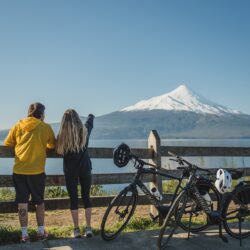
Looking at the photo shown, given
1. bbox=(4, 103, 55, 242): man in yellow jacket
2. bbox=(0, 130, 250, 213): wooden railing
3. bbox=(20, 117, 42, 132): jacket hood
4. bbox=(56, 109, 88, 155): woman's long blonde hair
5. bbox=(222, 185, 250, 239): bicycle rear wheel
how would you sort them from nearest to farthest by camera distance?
bbox=(4, 103, 55, 242): man in yellow jacket
bbox=(20, 117, 42, 132): jacket hood
bbox=(56, 109, 88, 155): woman's long blonde hair
bbox=(222, 185, 250, 239): bicycle rear wheel
bbox=(0, 130, 250, 213): wooden railing

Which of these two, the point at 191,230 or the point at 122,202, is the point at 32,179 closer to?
the point at 122,202

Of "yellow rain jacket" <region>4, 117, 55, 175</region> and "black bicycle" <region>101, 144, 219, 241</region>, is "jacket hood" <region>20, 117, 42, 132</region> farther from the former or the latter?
"black bicycle" <region>101, 144, 219, 241</region>

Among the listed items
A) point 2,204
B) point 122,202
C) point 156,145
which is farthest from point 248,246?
point 2,204

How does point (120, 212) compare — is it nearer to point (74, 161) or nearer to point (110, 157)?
point (74, 161)

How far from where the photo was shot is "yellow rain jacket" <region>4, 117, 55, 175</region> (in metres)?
6.00

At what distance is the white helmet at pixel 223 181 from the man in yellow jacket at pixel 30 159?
2.57 metres

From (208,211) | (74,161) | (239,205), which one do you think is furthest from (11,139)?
(239,205)

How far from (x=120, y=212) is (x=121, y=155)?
0.85m

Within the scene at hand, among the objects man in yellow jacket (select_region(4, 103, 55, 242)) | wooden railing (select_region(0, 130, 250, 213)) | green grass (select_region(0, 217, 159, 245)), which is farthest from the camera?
wooden railing (select_region(0, 130, 250, 213))

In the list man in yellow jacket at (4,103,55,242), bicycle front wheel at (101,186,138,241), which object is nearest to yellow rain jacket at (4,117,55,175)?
man in yellow jacket at (4,103,55,242)

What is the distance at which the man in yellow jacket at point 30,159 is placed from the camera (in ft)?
19.7

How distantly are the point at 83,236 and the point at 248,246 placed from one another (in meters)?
2.44

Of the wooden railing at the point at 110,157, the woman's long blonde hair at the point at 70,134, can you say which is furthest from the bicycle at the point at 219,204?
the woman's long blonde hair at the point at 70,134

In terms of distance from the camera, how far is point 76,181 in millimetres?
6344
